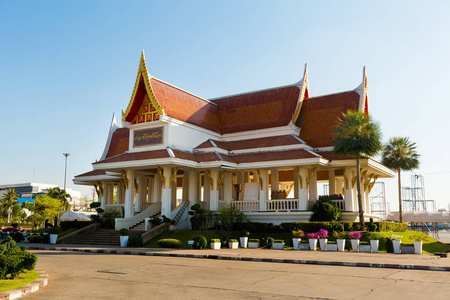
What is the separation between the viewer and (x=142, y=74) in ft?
93.5

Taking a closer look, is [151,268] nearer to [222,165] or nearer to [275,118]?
[222,165]

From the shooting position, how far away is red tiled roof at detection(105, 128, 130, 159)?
3578 centimetres

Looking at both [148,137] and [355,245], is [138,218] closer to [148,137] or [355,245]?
[148,137]

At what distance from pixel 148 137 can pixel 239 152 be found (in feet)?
Result: 20.7

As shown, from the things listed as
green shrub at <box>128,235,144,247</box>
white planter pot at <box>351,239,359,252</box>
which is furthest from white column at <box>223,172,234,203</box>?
white planter pot at <box>351,239,359,252</box>

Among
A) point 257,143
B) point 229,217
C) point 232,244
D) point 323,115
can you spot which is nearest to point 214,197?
point 229,217

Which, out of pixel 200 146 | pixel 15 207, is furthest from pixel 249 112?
pixel 15 207

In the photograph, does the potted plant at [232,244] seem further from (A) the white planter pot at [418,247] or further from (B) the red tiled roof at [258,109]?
(B) the red tiled roof at [258,109]

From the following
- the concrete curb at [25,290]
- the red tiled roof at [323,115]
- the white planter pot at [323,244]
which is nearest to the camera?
the concrete curb at [25,290]

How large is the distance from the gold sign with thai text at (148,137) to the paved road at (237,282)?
1448 centimetres

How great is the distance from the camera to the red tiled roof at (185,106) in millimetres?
28705

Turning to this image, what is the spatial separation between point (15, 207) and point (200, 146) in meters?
57.2

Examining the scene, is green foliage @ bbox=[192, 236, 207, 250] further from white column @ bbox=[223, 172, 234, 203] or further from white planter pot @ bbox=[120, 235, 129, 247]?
white column @ bbox=[223, 172, 234, 203]

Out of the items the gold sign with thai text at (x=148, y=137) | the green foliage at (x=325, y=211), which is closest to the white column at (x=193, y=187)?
the gold sign with thai text at (x=148, y=137)
